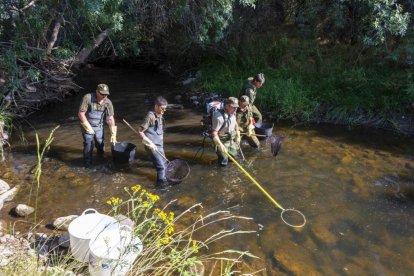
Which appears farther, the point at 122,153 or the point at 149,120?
the point at 122,153

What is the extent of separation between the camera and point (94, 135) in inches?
305

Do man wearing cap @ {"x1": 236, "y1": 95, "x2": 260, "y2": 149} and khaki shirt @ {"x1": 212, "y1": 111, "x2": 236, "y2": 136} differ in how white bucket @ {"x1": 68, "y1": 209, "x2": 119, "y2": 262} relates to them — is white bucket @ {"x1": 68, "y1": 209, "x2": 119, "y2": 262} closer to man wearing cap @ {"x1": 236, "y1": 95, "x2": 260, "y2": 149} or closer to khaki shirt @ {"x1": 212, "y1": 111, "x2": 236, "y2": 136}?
khaki shirt @ {"x1": 212, "y1": 111, "x2": 236, "y2": 136}

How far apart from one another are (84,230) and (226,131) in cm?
383

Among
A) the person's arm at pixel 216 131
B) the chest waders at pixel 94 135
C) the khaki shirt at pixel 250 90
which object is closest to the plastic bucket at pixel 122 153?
the chest waders at pixel 94 135

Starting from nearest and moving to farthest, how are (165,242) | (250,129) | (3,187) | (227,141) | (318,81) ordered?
(165,242) → (3,187) → (227,141) → (250,129) → (318,81)

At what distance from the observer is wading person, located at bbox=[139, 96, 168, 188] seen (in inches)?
274

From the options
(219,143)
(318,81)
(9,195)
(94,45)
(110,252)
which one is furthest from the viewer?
(318,81)

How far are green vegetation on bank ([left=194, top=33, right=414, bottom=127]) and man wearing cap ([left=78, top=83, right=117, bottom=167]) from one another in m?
4.76

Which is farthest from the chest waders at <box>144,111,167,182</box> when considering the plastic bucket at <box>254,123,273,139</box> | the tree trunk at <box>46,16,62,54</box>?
the tree trunk at <box>46,16,62,54</box>

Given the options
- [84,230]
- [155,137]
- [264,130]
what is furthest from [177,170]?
[84,230]

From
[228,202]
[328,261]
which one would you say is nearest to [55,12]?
[228,202]

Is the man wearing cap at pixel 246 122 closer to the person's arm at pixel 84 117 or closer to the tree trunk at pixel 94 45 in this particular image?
the person's arm at pixel 84 117

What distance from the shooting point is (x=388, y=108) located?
10086 millimetres

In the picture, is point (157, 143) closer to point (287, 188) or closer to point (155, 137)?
point (155, 137)
